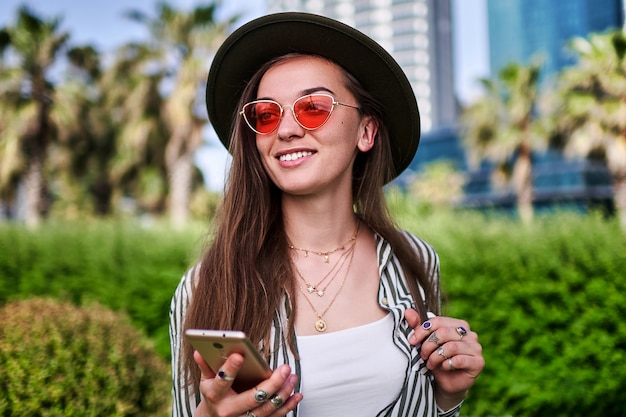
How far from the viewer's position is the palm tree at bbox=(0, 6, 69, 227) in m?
17.4

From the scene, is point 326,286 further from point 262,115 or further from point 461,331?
point 262,115

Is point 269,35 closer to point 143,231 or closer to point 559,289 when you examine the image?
point 559,289

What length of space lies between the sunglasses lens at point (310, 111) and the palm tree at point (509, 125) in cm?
2137

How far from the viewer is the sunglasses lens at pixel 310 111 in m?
1.69

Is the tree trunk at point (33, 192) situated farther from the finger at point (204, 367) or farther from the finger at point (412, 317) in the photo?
the finger at point (204, 367)

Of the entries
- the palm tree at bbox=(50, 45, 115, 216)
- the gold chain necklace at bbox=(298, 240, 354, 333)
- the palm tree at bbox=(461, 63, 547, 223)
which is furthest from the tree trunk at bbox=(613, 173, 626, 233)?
the gold chain necklace at bbox=(298, 240, 354, 333)

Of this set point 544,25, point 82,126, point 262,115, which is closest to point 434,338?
point 262,115

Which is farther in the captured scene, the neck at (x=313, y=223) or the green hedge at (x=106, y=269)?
the green hedge at (x=106, y=269)

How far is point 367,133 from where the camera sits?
196 centimetres

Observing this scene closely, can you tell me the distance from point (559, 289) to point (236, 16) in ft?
47.8

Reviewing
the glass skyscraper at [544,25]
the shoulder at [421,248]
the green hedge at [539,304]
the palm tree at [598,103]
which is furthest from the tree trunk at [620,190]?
the glass skyscraper at [544,25]

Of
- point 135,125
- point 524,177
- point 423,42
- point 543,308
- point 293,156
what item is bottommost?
point 543,308

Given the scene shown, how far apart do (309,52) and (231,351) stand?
3.26 ft

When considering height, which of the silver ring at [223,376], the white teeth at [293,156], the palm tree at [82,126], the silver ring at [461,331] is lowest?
the silver ring at [461,331]
